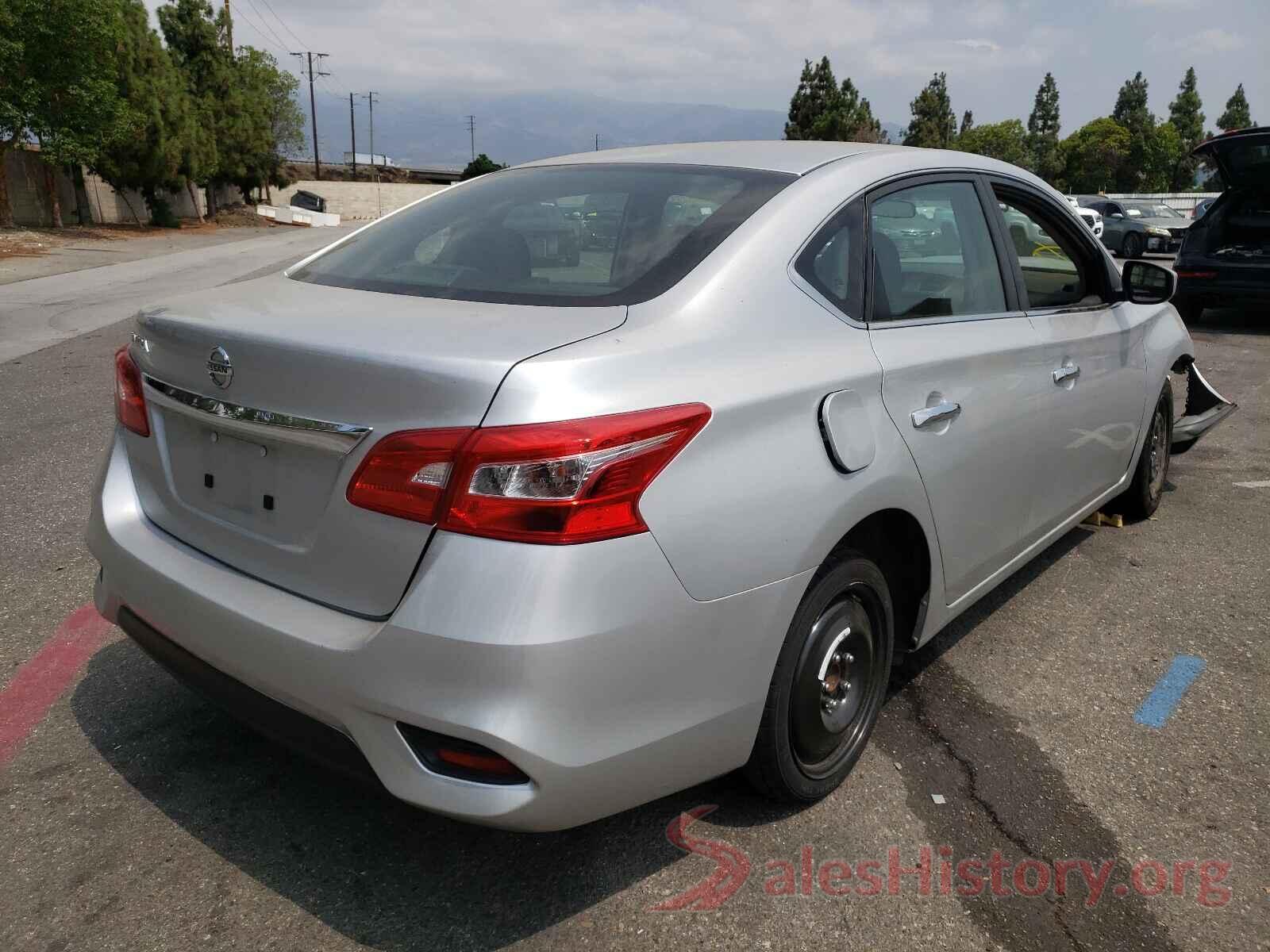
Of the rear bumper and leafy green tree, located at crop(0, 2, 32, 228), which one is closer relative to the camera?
the rear bumper

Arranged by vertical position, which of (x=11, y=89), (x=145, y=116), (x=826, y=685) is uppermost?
(x=826, y=685)

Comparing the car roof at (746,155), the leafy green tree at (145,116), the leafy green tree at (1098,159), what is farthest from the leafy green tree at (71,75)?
the leafy green tree at (1098,159)

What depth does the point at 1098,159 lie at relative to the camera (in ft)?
302

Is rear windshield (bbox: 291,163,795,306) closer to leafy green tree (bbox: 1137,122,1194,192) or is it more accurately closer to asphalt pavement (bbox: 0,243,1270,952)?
asphalt pavement (bbox: 0,243,1270,952)

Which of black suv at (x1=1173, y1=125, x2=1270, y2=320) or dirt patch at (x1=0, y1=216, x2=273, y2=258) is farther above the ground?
black suv at (x1=1173, y1=125, x2=1270, y2=320)

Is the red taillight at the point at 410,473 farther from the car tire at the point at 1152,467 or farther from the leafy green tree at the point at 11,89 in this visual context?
the leafy green tree at the point at 11,89

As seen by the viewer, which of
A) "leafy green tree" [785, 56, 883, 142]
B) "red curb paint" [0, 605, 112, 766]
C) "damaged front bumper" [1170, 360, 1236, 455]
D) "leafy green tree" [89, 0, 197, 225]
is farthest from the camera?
"leafy green tree" [785, 56, 883, 142]

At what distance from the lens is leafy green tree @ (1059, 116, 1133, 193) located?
90.8m

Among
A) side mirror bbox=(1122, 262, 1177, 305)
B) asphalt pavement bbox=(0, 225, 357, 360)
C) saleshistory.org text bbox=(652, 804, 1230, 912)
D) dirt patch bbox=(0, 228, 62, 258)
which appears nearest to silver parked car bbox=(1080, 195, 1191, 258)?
asphalt pavement bbox=(0, 225, 357, 360)

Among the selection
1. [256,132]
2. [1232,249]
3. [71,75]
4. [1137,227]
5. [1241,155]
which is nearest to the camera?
[1241,155]

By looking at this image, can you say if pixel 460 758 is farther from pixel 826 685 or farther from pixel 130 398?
pixel 130 398

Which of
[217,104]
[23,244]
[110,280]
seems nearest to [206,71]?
[217,104]

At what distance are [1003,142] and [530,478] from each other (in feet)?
367

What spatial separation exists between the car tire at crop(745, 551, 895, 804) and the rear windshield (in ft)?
2.82
